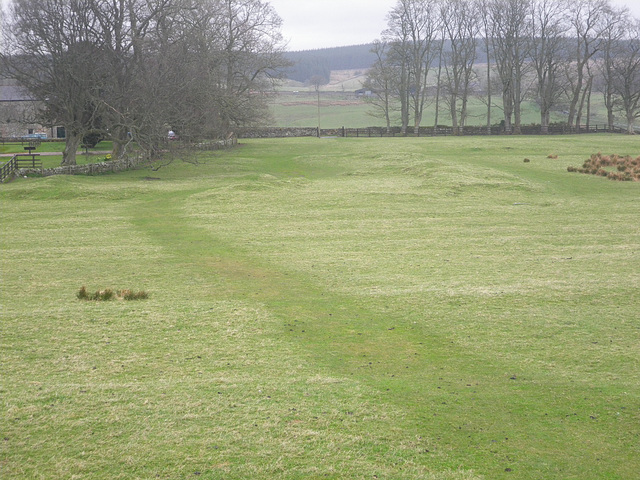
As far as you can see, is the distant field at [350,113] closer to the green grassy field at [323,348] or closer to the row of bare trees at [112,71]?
the row of bare trees at [112,71]

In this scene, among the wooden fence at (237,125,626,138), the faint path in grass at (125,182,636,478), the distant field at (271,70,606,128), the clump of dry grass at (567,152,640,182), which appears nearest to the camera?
the faint path in grass at (125,182,636,478)

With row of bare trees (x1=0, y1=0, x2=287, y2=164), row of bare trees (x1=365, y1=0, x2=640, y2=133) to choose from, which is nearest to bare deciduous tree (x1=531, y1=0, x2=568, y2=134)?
row of bare trees (x1=365, y1=0, x2=640, y2=133)

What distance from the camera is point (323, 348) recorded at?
9281 mm

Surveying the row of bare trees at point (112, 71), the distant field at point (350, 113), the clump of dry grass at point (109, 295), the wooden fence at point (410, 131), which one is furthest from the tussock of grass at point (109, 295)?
the distant field at point (350, 113)

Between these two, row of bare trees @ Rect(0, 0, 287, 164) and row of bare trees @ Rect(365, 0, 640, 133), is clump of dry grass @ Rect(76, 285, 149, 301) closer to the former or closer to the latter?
row of bare trees @ Rect(0, 0, 287, 164)

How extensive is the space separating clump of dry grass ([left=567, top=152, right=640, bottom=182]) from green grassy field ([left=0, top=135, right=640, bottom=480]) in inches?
490

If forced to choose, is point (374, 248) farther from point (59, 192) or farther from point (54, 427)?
point (59, 192)

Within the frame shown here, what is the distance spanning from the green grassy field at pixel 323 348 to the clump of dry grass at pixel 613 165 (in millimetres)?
12436

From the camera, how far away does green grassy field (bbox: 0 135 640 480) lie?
6.14 m

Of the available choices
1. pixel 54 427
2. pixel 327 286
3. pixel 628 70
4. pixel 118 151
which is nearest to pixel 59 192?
pixel 118 151

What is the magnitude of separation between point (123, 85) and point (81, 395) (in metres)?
34.6

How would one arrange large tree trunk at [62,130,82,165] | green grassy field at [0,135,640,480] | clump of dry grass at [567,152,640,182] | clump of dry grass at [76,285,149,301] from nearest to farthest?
1. green grassy field at [0,135,640,480]
2. clump of dry grass at [76,285,149,301]
3. clump of dry grass at [567,152,640,182]
4. large tree trunk at [62,130,82,165]

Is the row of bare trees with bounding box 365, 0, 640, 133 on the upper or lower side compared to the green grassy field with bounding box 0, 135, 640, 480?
upper

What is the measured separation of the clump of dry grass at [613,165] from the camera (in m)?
33.1
